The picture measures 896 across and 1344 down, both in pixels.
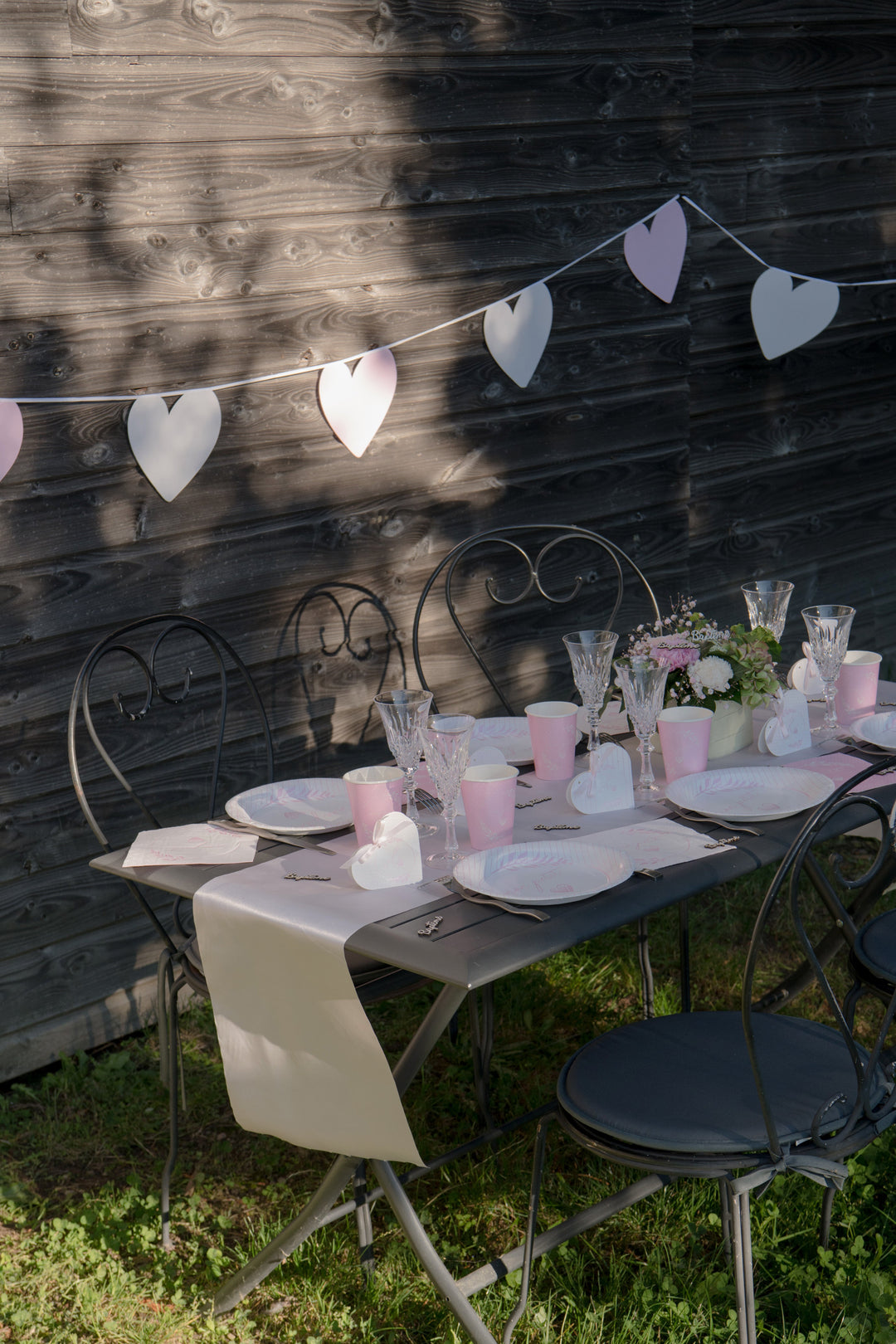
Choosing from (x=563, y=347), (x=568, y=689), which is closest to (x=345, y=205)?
(x=563, y=347)

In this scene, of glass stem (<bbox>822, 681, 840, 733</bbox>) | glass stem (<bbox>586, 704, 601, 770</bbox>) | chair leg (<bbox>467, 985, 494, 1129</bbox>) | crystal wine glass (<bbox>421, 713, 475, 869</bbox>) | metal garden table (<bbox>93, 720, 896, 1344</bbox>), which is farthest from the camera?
chair leg (<bbox>467, 985, 494, 1129</bbox>)

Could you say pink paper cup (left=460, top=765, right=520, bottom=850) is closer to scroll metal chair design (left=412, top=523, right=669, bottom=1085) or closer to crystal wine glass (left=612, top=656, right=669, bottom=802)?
crystal wine glass (left=612, top=656, right=669, bottom=802)

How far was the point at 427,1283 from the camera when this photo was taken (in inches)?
80.0

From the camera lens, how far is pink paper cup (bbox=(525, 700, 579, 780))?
6.87 ft

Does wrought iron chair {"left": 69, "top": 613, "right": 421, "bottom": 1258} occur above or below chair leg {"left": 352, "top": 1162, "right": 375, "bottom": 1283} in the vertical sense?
above

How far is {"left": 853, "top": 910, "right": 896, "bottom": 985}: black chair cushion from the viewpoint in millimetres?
2023

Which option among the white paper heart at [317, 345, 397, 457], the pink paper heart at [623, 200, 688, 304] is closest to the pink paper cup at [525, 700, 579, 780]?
the white paper heart at [317, 345, 397, 457]

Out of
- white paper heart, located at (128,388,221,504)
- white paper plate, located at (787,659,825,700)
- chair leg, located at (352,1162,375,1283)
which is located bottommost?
chair leg, located at (352,1162,375,1283)

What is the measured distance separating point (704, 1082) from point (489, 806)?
0.47 meters

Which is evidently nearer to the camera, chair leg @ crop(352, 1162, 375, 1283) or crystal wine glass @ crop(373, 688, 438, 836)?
crystal wine glass @ crop(373, 688, 438, 836)

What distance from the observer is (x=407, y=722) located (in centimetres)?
187

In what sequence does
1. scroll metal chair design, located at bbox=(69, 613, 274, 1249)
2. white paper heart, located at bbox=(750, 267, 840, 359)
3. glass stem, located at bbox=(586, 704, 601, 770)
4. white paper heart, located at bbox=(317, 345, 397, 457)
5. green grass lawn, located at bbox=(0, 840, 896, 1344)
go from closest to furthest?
green grass lawn, located at bbox=(0, 840, 896, 1344) < glass stem, located at bbox=(586, 704, 601, 770) < scroll metal chair design, located at bbox=(69, 613, 274, 1249) < white paper heart, located at bbox=(317, 345, 397, 457) < white paper heart, located at bbox=(750, 267, 840, 359)

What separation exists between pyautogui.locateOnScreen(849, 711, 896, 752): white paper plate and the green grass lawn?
0.74m

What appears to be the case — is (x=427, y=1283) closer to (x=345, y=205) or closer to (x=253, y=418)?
(x=253, y=418)
